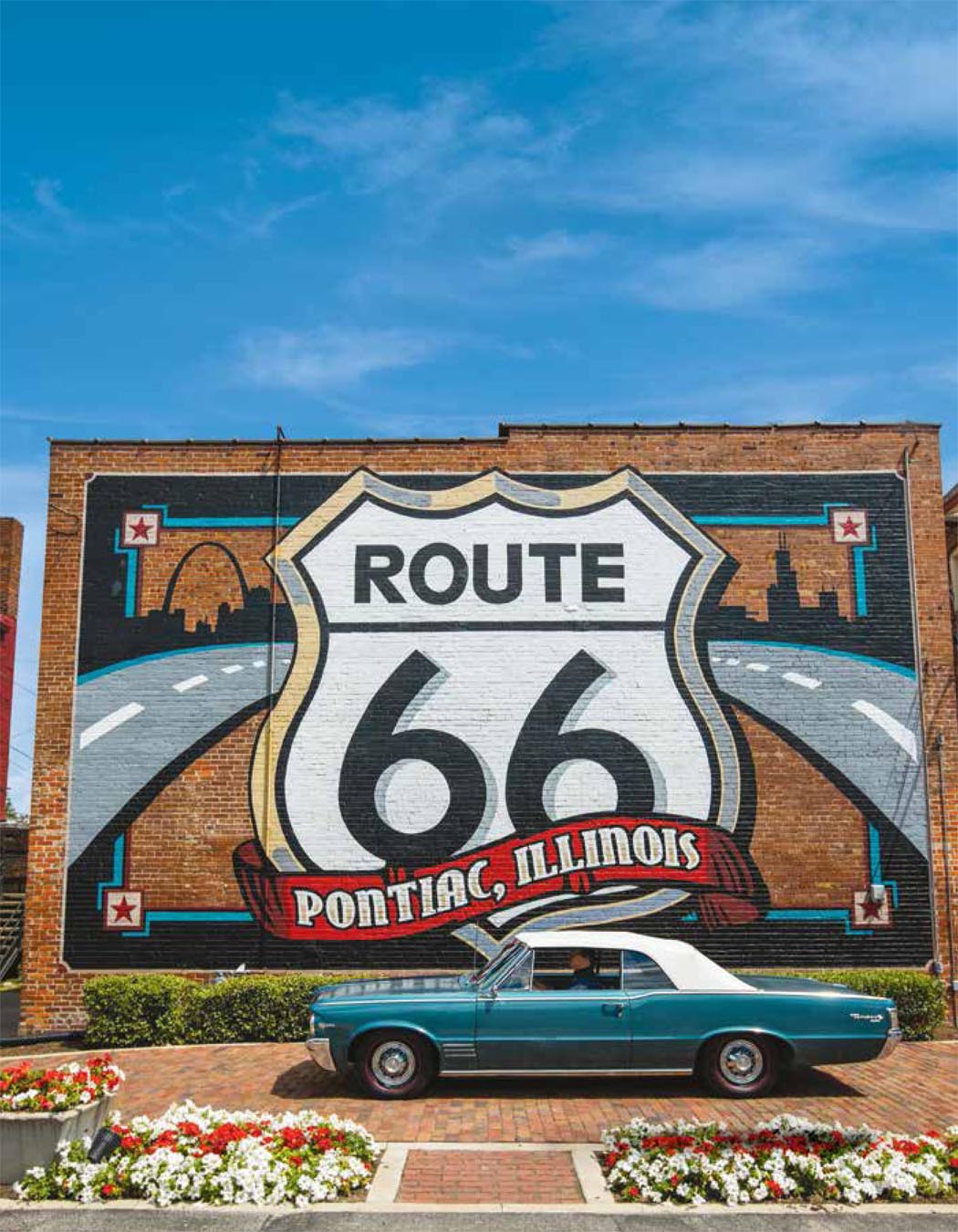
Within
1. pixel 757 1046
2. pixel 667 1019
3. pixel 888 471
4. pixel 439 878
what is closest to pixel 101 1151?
pixel 667 1019

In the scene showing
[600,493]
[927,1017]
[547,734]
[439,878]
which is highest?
[600,493]

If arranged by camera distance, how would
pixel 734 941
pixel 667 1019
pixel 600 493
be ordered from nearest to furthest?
pixel 667 1019 → pixel 734 941 → pixel 600 493

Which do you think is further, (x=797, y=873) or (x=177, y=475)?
(x=177, y=475)

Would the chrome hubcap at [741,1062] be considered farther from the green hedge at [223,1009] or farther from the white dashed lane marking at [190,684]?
the white dashed lane marking at [190,684]

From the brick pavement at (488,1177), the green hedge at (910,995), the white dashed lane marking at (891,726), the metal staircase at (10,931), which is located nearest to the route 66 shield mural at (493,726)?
the green hedge at (910,995)

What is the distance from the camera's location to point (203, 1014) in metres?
12.9

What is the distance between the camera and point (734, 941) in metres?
14.0

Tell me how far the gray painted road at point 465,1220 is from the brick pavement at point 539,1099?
1669 mm

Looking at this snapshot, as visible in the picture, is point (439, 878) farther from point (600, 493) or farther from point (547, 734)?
point (600, 493)

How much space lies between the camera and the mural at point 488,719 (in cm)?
1413

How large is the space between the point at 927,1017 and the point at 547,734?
5401 millimetres

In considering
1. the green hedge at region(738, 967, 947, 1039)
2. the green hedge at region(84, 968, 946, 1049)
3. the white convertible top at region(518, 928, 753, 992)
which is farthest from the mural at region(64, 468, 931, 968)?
the white convertible top at region(518, 928, 753, 992)

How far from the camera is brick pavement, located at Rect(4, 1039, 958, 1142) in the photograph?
29.8ft

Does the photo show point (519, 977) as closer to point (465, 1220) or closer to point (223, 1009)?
point (465, 1220)
